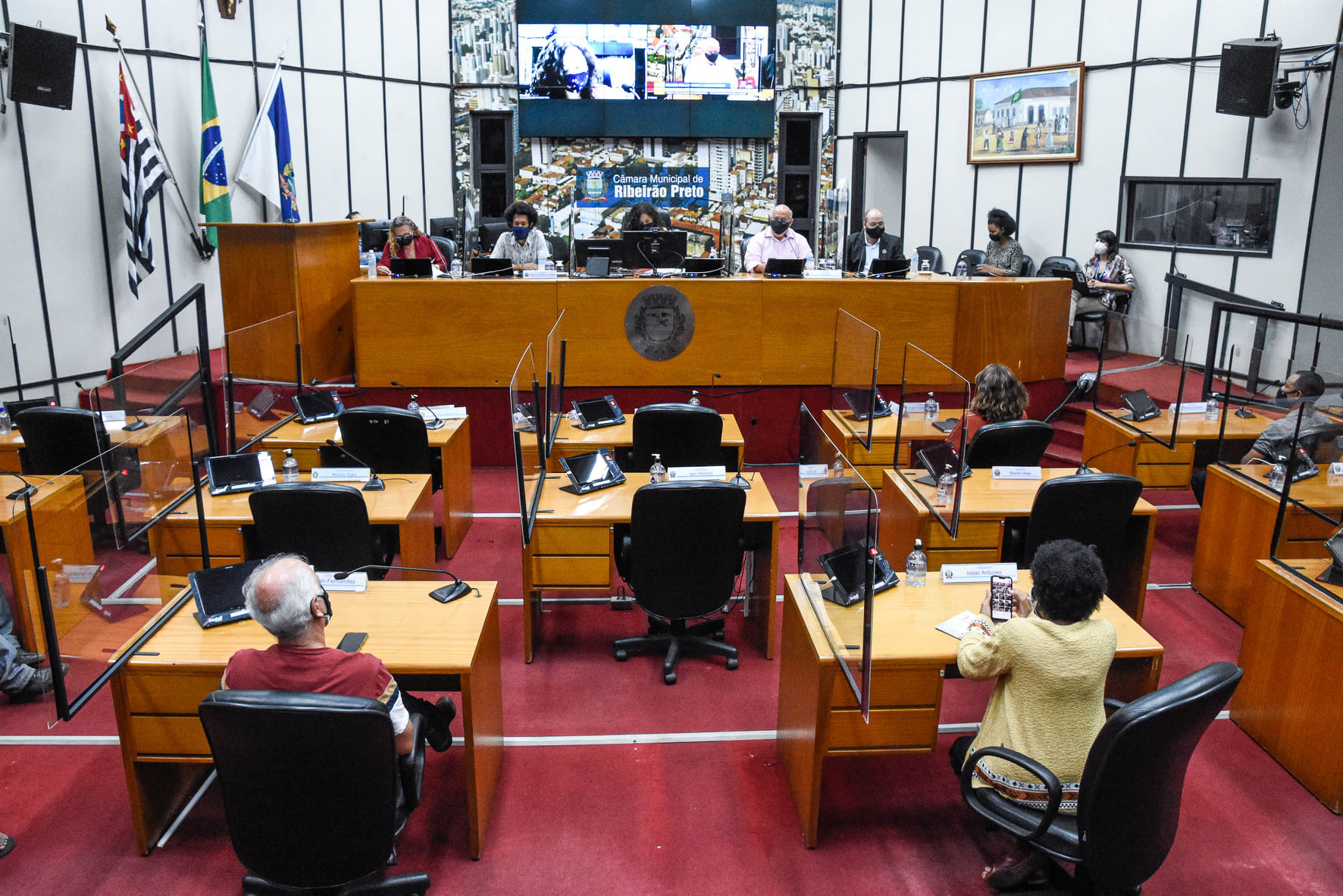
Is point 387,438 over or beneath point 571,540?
over

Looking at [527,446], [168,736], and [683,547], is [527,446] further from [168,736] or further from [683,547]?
[168,736]

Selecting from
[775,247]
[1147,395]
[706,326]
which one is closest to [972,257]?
[775,247]

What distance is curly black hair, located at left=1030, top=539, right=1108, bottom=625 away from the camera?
2506 mm

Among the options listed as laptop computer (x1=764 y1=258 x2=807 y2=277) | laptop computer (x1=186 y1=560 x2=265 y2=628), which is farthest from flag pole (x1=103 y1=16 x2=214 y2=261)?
laptop computer (x1=186 y1=560 x2=265 y2=628)

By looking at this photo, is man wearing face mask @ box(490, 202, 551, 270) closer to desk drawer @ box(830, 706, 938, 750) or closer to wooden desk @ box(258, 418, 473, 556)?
wooden desk @ box(258, 418, 473, 556)

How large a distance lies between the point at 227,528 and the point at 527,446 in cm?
160

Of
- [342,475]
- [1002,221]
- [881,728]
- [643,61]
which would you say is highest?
[643,61]

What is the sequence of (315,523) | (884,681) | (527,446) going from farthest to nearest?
(527,446), (315,523), (884,681)

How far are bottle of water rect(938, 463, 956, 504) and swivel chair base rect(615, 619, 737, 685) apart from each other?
3.98 feet

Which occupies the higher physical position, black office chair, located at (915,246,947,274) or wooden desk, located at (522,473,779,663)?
black office chair, located at (915,246,947,274)

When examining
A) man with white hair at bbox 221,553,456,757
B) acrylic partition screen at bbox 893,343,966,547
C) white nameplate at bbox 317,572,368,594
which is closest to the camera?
man with white hair at bbox 221,553,456,757

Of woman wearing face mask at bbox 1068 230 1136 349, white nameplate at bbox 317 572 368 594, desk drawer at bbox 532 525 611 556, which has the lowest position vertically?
desk drawer at bbox 532 525 611 556

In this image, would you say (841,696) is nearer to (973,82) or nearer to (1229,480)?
(1229,480)

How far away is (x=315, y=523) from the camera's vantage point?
3947mm
